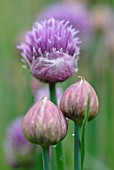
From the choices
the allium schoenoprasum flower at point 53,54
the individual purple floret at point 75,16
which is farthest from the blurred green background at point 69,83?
the allium schoenoprasum flower at point 53,54

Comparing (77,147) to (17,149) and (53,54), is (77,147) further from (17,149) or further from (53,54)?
(17,149)

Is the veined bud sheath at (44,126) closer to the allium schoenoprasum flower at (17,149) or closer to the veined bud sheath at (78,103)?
the veined bud sheath at (78,103)

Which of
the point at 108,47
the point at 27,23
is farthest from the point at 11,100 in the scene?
the point at 27,23

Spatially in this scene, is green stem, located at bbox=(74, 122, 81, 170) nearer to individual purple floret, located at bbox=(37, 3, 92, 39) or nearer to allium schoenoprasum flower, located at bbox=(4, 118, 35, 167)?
allium schoenoprasum flower, located at bbox=(4, 118, 35, 167)

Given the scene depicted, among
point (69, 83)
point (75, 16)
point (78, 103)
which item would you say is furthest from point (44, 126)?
point (75, 16)

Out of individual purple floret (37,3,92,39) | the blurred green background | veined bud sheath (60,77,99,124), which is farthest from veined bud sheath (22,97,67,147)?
individual purple floret (37,3,92,39)
